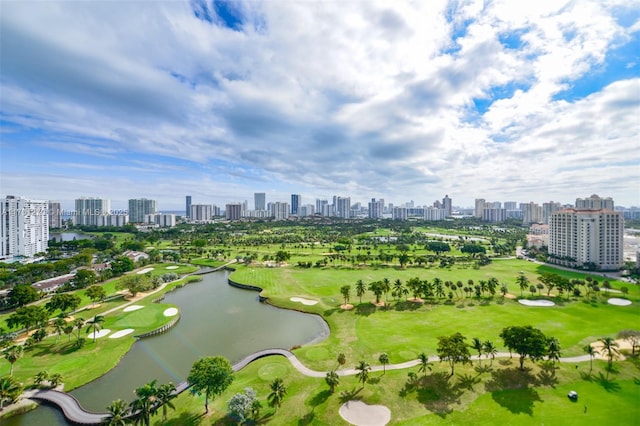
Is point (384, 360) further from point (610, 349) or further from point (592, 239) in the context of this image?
point (592, 239)

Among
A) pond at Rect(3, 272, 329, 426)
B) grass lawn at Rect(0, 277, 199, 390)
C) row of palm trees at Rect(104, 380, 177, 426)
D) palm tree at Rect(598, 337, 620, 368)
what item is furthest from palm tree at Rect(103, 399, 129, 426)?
palm tree at Rect(598, 337, 620, 368)

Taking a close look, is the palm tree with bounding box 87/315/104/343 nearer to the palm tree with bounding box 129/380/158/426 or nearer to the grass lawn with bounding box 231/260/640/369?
the palm tree with bounding box 129/380/158/426

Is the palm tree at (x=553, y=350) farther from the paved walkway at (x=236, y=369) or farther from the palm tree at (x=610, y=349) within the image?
the palm tree at (x=610, y=349)

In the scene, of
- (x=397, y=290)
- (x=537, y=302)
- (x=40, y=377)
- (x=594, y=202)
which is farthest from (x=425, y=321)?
(x=594, y=202)

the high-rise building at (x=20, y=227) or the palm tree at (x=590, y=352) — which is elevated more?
the high-rise building at (x=20, y=227)

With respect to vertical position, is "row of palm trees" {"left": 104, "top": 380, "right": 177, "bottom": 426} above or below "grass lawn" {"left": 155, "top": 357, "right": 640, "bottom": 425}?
above

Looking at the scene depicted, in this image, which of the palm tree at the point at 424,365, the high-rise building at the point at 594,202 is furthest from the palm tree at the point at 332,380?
the high-rise building at the point at 594,202
